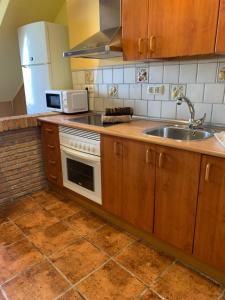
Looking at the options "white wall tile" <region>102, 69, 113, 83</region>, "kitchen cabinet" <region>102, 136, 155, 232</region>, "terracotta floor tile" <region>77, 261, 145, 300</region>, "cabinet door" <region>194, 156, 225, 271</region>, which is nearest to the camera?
"cabinet door" <region>194, 156, 225, 271</region>

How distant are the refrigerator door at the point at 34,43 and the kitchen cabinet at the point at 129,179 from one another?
1.64 m

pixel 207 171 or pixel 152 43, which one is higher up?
pixel 152 43

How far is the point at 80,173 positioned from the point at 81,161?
146mm

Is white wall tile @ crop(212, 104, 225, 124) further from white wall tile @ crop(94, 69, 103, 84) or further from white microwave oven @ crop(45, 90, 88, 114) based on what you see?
white microwave oven @ crop(45, 90, 88, 114)

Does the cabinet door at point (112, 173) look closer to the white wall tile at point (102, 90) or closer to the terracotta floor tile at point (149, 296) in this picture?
the terracotta floor tile at point (149, 296)

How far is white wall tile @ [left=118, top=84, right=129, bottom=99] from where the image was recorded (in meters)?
2.41

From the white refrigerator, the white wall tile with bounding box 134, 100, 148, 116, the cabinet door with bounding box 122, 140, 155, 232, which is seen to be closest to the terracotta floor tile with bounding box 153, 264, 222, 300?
the cabinet door with bounding box 122, 140, 155, 232

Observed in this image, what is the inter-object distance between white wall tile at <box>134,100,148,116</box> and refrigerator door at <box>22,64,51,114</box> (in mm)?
1225

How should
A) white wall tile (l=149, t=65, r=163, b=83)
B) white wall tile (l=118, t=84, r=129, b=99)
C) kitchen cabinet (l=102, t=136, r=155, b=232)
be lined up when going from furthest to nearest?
white wall tile (l=118, t=84, r=129, b=99) < white wall tile (l=149, t=65, r=163, b=83) < kitchen cabinet (l=102, t=136, r=155, b=232)

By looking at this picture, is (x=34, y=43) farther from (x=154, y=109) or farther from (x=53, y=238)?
(x=53, y=238)

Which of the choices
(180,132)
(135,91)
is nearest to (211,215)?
(180,132)

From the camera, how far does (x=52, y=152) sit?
2520 mm

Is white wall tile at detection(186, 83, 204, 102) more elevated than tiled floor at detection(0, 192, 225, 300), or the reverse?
white wall tile at detection(186, 83, 204, 102)

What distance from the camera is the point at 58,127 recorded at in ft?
7.65
